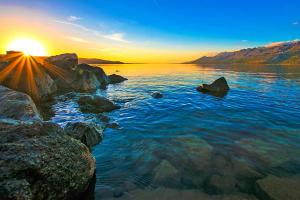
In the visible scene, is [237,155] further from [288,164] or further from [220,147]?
[288,164]

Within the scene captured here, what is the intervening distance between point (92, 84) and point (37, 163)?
3159 centimetres

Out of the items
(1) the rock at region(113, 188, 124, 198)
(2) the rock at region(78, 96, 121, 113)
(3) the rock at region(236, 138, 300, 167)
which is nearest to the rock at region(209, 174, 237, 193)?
(3) the rock at region(236, 138, 300, 167)

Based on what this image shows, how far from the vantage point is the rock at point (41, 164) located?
521 centimetres

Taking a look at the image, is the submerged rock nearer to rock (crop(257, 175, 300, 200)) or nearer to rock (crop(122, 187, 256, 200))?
rock (crop(122, 187, 256, 200))

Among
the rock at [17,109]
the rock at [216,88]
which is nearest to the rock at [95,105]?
the rock at [17,109]

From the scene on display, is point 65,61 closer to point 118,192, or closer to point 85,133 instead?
point 85,133

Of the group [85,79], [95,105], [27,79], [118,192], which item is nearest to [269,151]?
[118,192]

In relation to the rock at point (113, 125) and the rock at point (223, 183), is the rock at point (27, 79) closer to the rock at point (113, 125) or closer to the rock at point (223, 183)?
the rock at point (113, 125)

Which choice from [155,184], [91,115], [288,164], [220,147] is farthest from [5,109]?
[288,164]

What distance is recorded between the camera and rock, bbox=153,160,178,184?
7875mm

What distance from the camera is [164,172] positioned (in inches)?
329

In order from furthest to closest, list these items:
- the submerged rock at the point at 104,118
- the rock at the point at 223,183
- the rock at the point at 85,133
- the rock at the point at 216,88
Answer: the rock at the point at 216,88 < the submerged rock at the point at 104,118 < the rock at the point at 85,133 < the rock at the point at 223,183

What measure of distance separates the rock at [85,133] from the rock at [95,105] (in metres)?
7.07

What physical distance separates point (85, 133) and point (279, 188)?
31.1 ft
